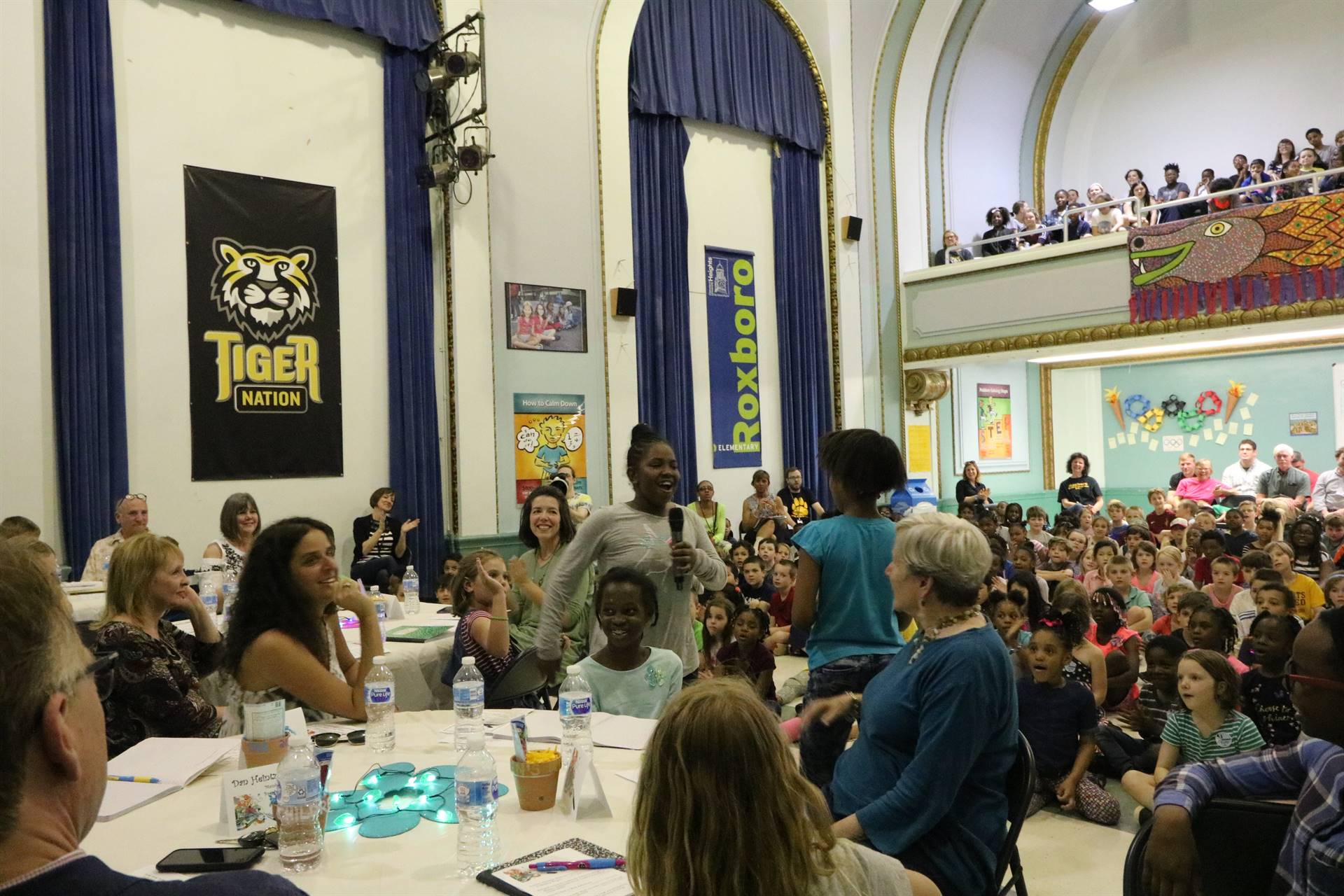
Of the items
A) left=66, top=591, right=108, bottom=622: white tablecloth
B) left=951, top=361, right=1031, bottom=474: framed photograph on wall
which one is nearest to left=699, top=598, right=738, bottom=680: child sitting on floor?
left=66, top=591, right=108, bottom=622: white tablecloth

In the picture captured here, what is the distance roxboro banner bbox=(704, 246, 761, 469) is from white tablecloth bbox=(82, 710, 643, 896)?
875 cm

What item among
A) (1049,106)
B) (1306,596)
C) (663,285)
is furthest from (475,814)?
(1049,106)

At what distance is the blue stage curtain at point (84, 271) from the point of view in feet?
22.8

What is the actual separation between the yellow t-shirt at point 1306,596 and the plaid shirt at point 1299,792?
414cm

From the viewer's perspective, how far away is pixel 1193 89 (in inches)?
535

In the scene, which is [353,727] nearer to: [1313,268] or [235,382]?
[235,382]

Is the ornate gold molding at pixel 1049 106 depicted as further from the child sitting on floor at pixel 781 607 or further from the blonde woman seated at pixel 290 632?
the blonde woman seated at pixel 290 632

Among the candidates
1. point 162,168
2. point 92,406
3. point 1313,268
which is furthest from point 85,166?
point 1313,268

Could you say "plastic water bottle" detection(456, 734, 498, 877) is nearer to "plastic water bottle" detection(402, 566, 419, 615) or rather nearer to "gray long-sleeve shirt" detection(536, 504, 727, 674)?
"gray long-sleeve shirt" detection(536, 504, 727, 674)

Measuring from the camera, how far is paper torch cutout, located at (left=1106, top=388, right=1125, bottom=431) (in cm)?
1450

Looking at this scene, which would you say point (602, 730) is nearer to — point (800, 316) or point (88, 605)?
point (88, 605)

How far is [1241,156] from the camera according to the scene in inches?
414

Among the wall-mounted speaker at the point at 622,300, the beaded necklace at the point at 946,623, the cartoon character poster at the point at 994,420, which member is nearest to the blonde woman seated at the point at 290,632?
the beaded necklace at the point at 946,623

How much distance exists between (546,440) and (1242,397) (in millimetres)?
9524
